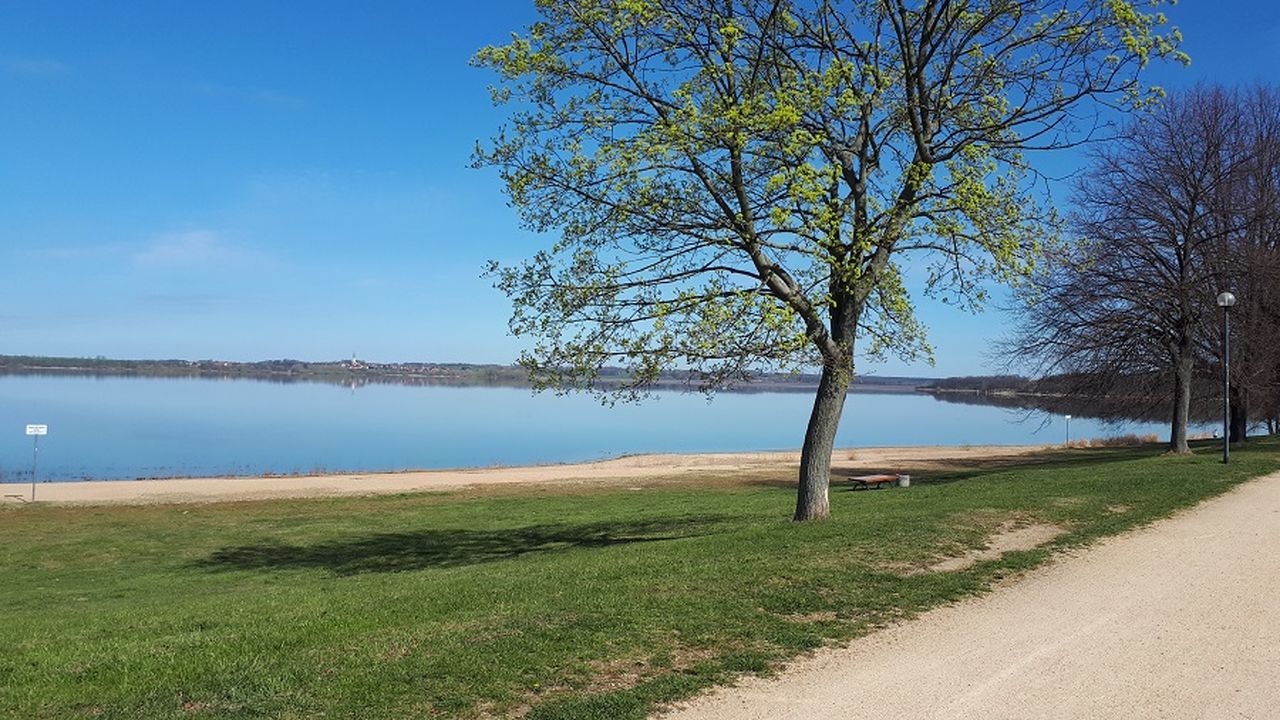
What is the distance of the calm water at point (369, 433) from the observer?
155ft

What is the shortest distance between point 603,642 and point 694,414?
371ft

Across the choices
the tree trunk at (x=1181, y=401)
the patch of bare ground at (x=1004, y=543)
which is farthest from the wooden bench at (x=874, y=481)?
the patch of bare ground at (x=1004, y=543)

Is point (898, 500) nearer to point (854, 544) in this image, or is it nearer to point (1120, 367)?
point (854, 544)

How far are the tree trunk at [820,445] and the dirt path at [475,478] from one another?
1896 cm

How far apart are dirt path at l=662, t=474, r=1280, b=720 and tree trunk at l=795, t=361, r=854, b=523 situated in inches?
155

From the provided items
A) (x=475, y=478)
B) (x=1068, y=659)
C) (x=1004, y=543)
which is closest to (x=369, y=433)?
(x=475, y=478)

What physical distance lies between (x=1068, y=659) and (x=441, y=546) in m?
12.8

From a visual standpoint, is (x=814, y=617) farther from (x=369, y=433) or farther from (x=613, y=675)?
(x=369, y=433)

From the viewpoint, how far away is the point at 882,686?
585 centimetres

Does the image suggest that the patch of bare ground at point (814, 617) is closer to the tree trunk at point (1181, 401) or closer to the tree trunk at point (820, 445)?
the tree trunk at point (820, 445)

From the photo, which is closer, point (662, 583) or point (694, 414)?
point (662, 583)

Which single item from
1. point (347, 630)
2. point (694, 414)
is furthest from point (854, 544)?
point (694, 414)

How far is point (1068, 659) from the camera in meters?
6.45

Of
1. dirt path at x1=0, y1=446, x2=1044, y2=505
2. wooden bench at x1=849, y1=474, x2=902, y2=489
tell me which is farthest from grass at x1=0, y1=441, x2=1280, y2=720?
dirt path at x1=0, y1=446, x2=1044, y2=505
